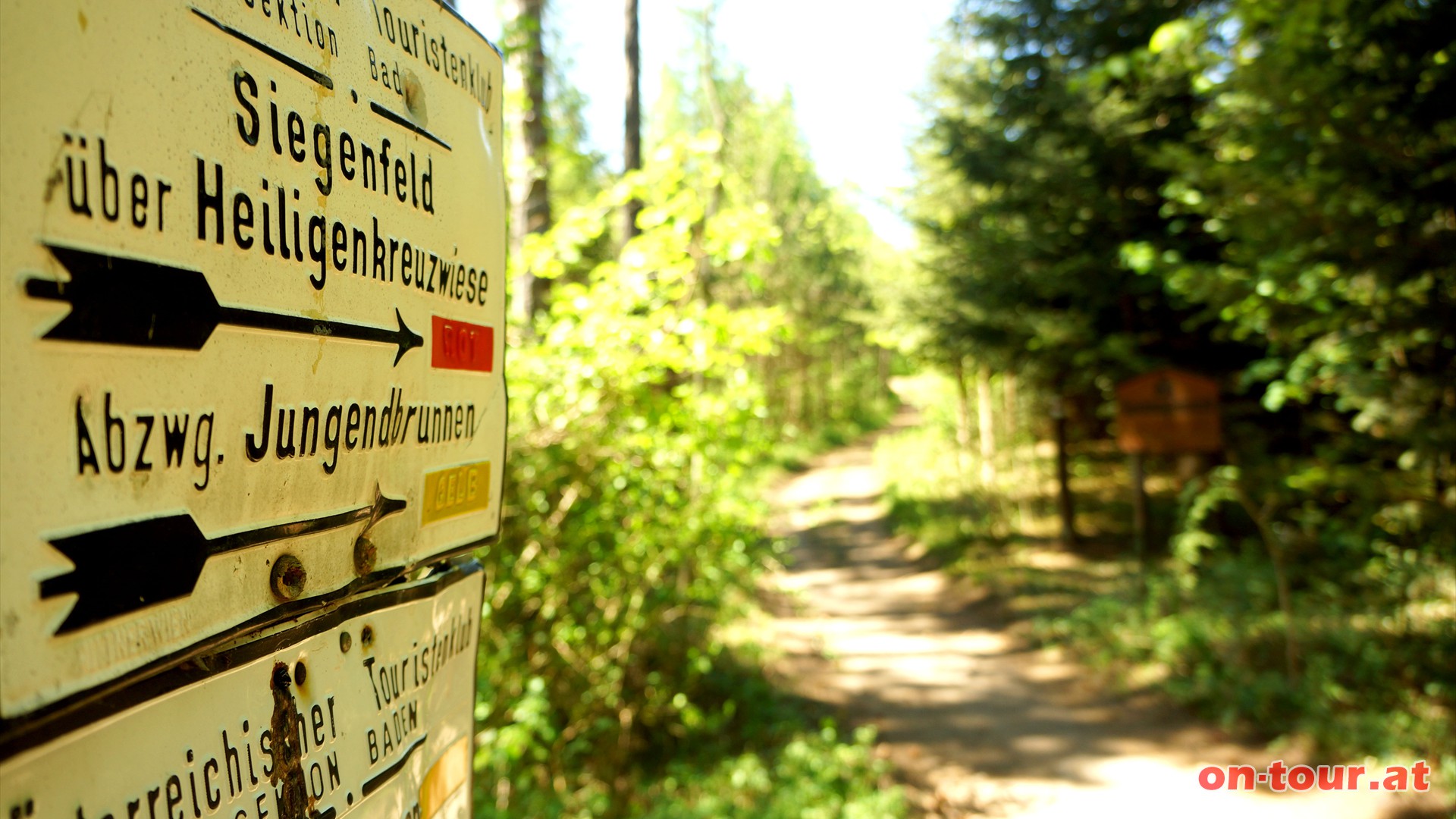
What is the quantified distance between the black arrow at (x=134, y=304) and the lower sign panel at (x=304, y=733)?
0.37 metres

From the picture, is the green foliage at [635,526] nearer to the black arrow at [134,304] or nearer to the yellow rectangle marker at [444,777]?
the yellow rectangle marker at [444,777]

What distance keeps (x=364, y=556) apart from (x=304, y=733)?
0.81ft

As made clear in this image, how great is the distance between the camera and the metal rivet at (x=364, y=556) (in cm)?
120

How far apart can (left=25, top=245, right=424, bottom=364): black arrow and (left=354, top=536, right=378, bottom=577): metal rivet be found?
1.16 feet

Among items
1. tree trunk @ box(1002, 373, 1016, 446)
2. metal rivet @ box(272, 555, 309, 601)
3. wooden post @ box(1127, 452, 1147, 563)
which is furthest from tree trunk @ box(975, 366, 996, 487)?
metal rivet @ box(272, 555, 309, 601)

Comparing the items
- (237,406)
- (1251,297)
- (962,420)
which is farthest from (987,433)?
(237,406)

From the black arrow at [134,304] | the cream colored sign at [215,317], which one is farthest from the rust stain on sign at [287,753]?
the black arrow at [134,304]

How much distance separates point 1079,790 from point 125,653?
7.01 m

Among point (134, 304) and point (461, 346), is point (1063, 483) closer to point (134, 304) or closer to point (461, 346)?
point (461, 346)

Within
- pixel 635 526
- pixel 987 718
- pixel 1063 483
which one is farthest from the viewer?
pixel 1063 483

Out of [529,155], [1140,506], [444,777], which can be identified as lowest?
[1140,506]

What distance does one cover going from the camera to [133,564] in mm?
839

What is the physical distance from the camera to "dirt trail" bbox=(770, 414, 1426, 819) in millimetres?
6125

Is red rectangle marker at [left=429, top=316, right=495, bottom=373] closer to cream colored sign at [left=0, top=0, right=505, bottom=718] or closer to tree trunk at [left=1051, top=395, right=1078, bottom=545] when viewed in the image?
cream colored sign at [left=0, top=0, right=505, bottom=718]
